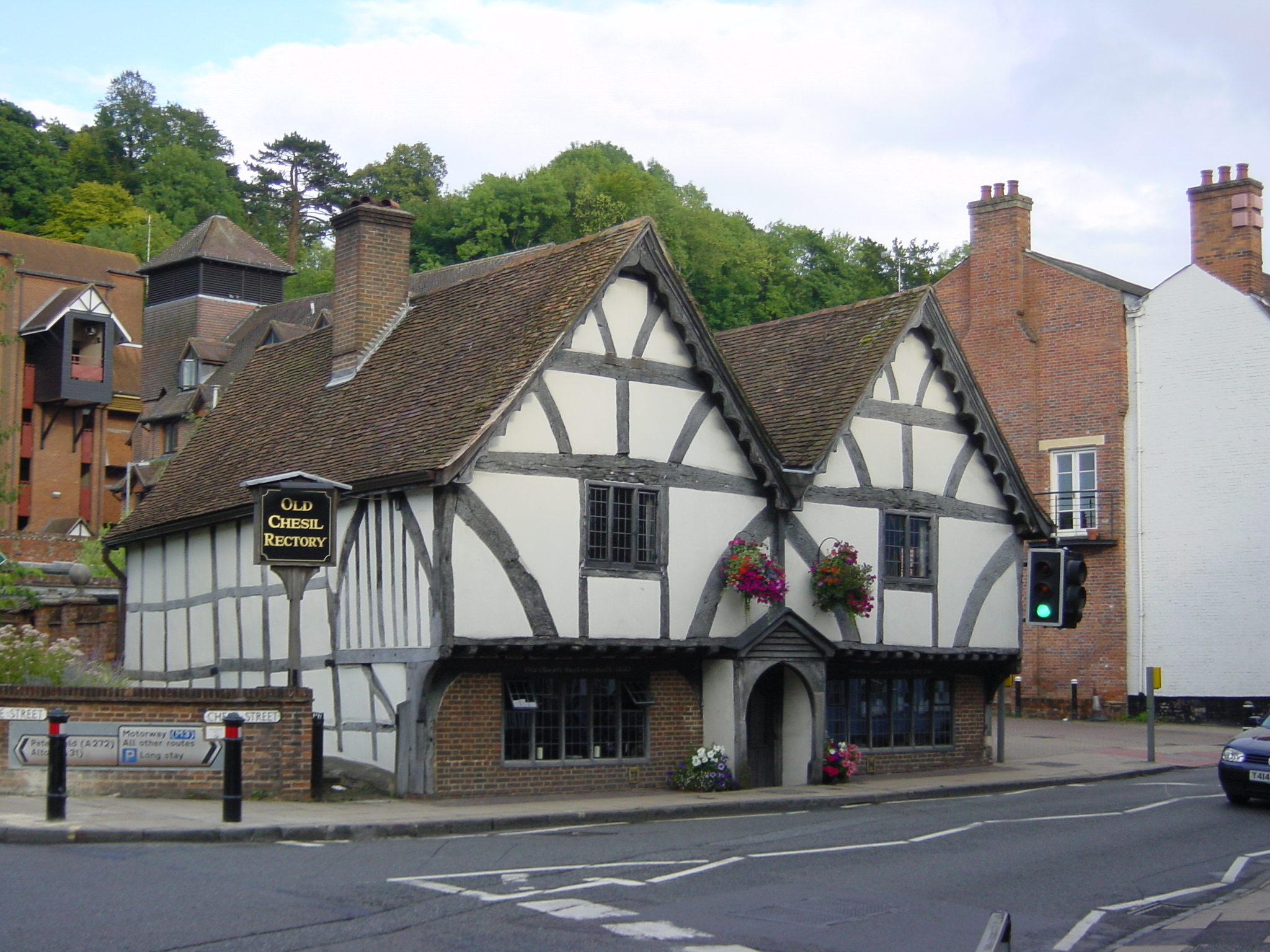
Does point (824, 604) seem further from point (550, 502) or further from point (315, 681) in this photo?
point (315, 681)

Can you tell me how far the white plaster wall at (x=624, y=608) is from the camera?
1914cm

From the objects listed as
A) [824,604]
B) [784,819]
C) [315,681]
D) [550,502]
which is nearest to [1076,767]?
[824,604]

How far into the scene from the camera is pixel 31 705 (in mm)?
16312

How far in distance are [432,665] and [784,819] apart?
15.1 ft

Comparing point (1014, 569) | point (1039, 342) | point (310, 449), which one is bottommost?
point (1014, 569)

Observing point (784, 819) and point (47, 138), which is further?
Result: point (47, 138)

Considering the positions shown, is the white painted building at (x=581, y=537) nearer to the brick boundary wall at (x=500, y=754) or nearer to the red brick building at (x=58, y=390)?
the brick boundary wall at (x=500, y=754)

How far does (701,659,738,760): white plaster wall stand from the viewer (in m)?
20.5

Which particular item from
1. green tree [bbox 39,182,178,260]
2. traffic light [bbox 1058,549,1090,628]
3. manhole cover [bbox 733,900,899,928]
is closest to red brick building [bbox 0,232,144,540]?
green tree [bbox 39,182,178,260]

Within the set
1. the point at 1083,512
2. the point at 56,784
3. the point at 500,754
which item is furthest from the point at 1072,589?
the point at 1083,512

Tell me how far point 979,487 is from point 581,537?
8.69m

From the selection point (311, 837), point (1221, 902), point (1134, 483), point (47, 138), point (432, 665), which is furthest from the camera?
point (47, 138)

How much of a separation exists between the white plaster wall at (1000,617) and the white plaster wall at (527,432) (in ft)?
30.1

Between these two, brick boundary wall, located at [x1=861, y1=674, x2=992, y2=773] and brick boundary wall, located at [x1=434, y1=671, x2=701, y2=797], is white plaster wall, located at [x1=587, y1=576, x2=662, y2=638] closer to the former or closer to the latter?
brick boundary wall, located at [x1=434, y1=671, x2=701, y2=797]
